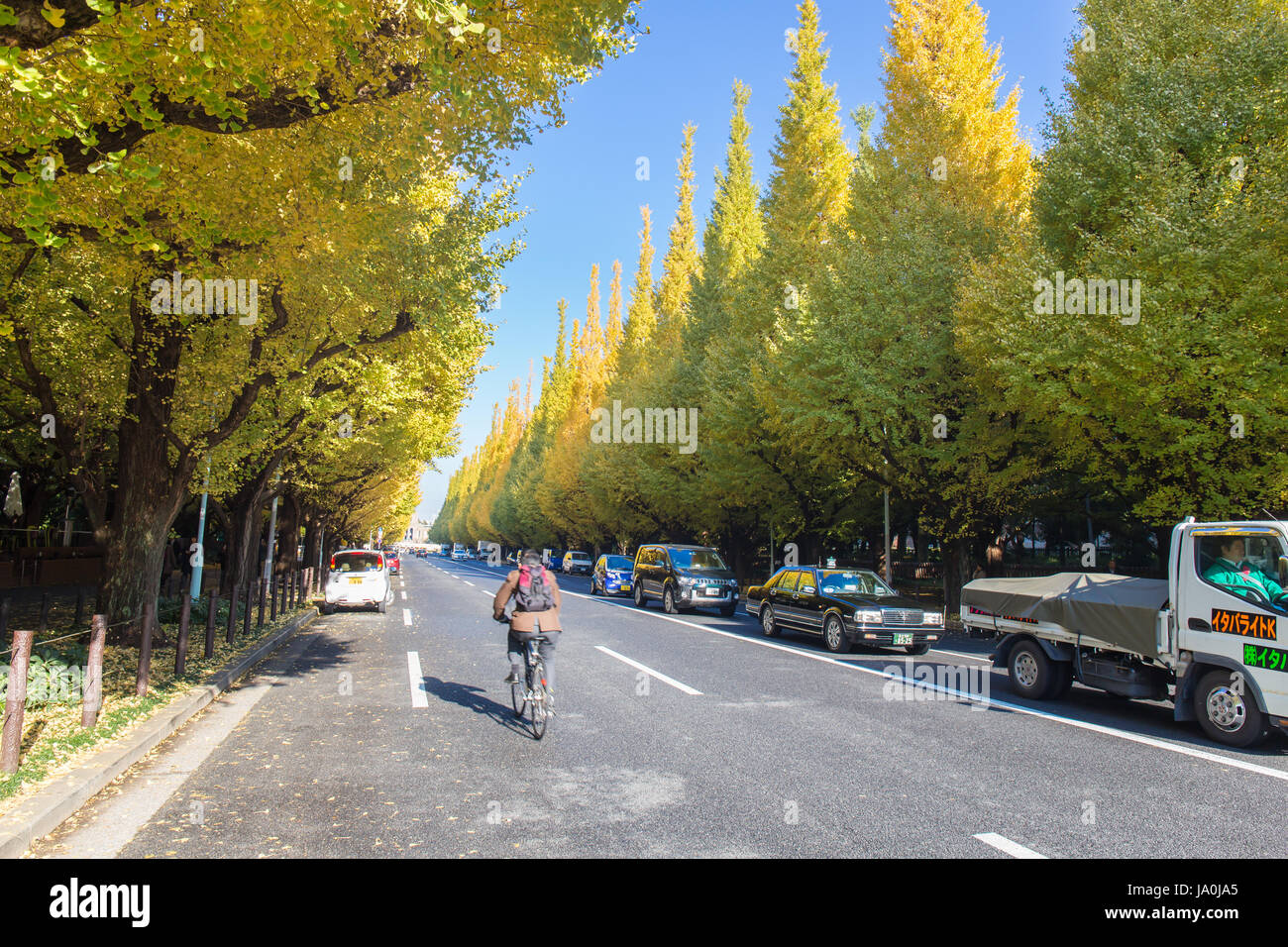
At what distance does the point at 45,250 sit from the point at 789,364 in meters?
17.1

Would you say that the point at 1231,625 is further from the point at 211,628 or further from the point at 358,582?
the point at 358,582

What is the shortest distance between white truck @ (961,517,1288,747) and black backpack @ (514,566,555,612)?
6.20 m

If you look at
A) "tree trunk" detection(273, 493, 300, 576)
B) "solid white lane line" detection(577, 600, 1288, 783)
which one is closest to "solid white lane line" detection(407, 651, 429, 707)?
"solid white lane line" detection(577, 600, 1288, 783)

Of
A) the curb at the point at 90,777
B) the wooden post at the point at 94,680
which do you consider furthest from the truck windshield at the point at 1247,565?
the wooden post at the point at 94,680

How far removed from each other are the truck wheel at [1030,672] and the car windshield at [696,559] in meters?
13.8

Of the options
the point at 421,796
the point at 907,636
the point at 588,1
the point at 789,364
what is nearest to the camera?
the point at 421,796

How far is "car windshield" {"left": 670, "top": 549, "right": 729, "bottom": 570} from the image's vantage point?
23634mm

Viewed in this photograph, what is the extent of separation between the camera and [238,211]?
7957 mm

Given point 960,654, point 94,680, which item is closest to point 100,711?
point 94,680

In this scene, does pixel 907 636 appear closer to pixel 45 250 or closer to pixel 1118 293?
pixel 1118 293

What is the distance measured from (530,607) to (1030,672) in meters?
6.57

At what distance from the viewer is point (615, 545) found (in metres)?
62.0
